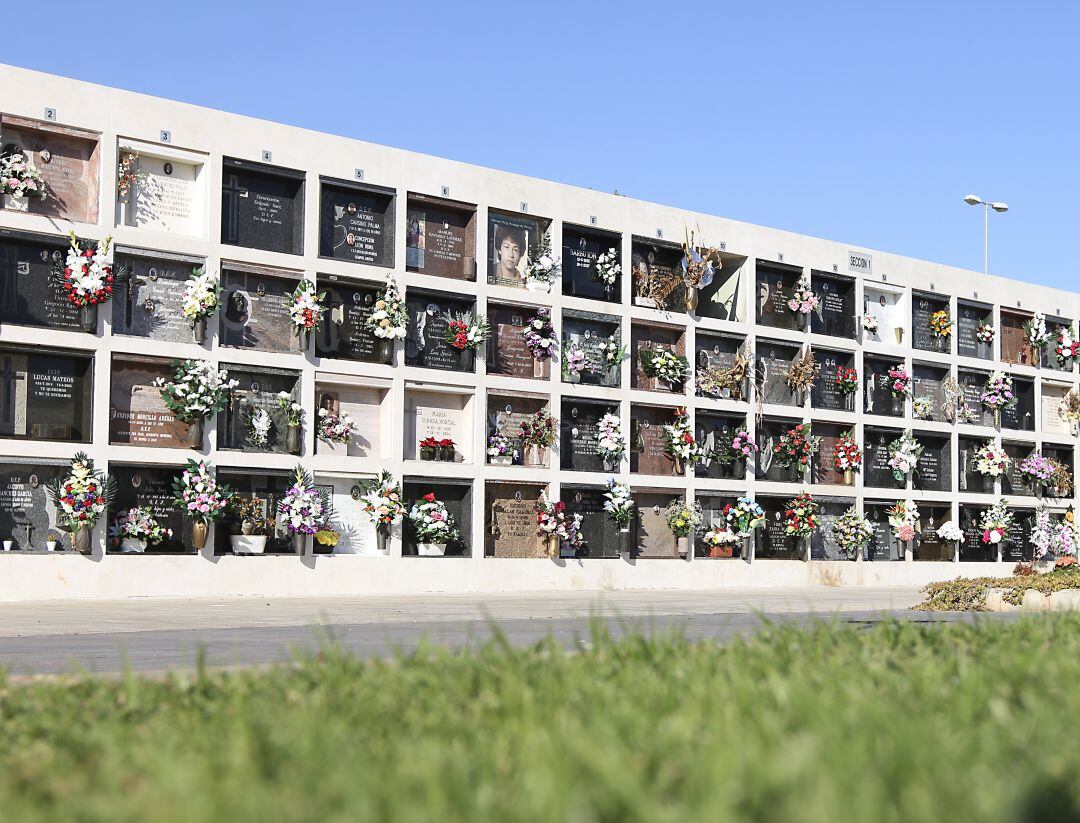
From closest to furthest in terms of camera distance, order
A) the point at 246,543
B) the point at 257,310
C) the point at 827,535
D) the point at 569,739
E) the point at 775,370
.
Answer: the point at 569,739 < the point at 246,543 < the point at 257,310 < the point at 775,370 < the point at 827,535

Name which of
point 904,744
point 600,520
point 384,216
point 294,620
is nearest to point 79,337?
point 384,216

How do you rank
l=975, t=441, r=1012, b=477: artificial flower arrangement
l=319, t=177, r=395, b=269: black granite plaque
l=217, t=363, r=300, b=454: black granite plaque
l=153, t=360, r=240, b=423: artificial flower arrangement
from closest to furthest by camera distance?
l=153, t=360, r=240, b=423: artificial flower arrangement → l=217, t=363, r=300, b=454: black granite plaque → l=319, t=177, r=395, b=269: black granite plaque → l=975, t=441, r=1012, b=477: artificial flower arrangement

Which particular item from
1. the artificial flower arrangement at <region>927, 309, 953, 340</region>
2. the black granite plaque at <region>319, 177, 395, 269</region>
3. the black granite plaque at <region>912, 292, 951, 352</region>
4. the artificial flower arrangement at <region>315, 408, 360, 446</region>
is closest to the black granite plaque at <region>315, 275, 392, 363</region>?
the black granite plaque at <region>319, 177, 395, 269</region>

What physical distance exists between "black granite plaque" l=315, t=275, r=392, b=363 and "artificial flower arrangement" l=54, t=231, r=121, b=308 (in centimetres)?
361

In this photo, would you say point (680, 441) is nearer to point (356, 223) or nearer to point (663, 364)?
point (663, 364)

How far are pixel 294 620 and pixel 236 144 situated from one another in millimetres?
9617

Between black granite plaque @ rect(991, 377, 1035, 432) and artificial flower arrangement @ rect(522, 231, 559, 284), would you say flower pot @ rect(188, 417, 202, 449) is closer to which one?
artificial flower arrangement @ rect(522, 231, 559, 284)

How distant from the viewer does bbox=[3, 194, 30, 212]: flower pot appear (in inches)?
683

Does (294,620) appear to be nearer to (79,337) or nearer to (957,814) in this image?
(79,337)

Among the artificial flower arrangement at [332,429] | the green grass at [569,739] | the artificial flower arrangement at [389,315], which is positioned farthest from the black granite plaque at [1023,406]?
the green grass at [569,739]

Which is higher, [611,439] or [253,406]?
[253,406]

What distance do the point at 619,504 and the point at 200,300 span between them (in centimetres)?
831

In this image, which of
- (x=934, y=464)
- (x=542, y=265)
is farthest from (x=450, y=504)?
(x=934, y=464)

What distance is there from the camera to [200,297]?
18.3m
